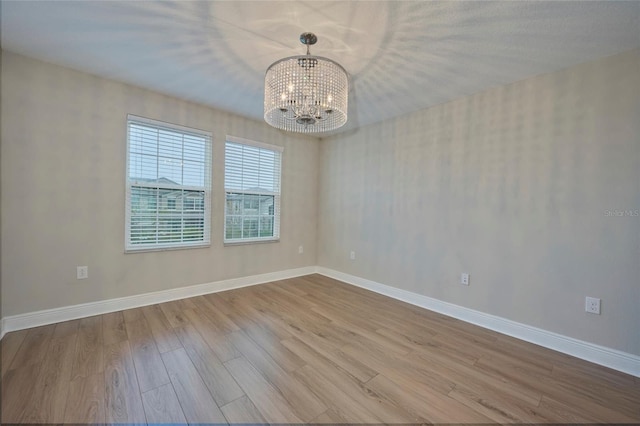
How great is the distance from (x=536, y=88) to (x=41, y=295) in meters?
4.89

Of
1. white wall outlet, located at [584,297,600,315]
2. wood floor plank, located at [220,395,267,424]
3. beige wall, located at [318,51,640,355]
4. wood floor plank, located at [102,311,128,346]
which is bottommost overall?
wood floor plank, located at [220,395,267,424]

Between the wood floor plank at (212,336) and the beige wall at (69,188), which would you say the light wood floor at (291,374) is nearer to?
the wood floor plank at (212,336)

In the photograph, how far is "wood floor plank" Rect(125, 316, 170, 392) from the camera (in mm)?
1713

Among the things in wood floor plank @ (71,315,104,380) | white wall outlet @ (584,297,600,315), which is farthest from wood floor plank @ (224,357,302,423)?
white wall outlet @ (584,297,600,315)

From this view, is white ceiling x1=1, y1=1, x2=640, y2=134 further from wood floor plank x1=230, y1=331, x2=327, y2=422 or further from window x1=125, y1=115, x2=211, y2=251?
wood floor plank x1=230, y1=331, x2=327, y2=422

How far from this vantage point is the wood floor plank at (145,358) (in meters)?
1.71

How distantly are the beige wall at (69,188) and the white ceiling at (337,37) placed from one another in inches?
10.4

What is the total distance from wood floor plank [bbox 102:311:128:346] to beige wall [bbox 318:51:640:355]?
114 inches

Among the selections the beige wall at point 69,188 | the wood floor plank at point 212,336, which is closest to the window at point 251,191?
the beige wall at point 69,188

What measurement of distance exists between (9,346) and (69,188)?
135 centimetres

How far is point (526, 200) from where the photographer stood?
246cm

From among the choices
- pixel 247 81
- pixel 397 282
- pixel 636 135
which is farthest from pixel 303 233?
pixel 636 135

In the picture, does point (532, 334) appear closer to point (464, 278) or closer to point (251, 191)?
point (464, 278)

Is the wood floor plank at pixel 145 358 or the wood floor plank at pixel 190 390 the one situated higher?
the wood floor plank at pixel 145 358
